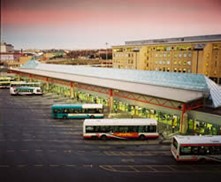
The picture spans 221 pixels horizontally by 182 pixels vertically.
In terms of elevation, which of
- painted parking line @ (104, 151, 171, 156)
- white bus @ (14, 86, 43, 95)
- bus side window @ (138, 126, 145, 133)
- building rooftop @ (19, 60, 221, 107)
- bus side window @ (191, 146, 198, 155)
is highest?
building rooftop @ (19, 60, 221, 107)

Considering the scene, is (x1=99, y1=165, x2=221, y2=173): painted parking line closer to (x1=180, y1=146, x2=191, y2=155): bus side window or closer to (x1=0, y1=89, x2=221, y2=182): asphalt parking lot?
(x1=0, y1=89, x2=221, y2=182): asphalt parking lot

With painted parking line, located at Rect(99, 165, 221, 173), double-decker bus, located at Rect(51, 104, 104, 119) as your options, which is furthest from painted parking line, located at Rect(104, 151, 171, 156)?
double-decker bus, located at Rect(51, 104, 104, 119)

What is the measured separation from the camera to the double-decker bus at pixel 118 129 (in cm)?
2647

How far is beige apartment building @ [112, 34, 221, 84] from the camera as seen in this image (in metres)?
66.8

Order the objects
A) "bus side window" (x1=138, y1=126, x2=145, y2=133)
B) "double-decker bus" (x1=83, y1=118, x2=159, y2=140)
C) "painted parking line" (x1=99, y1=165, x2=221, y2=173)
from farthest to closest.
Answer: "bus side window" (x1=138, y1=126, x2=145, y2=133)
"double-decker bus" (x1=83, y1=118, x2=159, y2=140)
"painted parking line" (x1=99, y1=165, x2=221, y2=173)

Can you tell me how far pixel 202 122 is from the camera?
27906 mm

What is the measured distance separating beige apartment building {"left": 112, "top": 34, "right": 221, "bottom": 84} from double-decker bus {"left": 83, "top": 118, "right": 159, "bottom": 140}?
152 feet

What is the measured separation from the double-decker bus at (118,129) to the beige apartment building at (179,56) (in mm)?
46422

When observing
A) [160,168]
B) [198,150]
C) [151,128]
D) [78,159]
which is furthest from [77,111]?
[198,150]

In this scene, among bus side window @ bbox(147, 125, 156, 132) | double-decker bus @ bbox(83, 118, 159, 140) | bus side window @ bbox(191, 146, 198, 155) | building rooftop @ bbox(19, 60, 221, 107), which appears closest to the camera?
bus side window @ bbox(191, 146, 198, 155)

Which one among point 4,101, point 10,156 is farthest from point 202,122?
point 4,101

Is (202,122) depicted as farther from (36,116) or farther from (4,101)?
(4,101)

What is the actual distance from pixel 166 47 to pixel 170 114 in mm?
50821

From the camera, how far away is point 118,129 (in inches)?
1048
